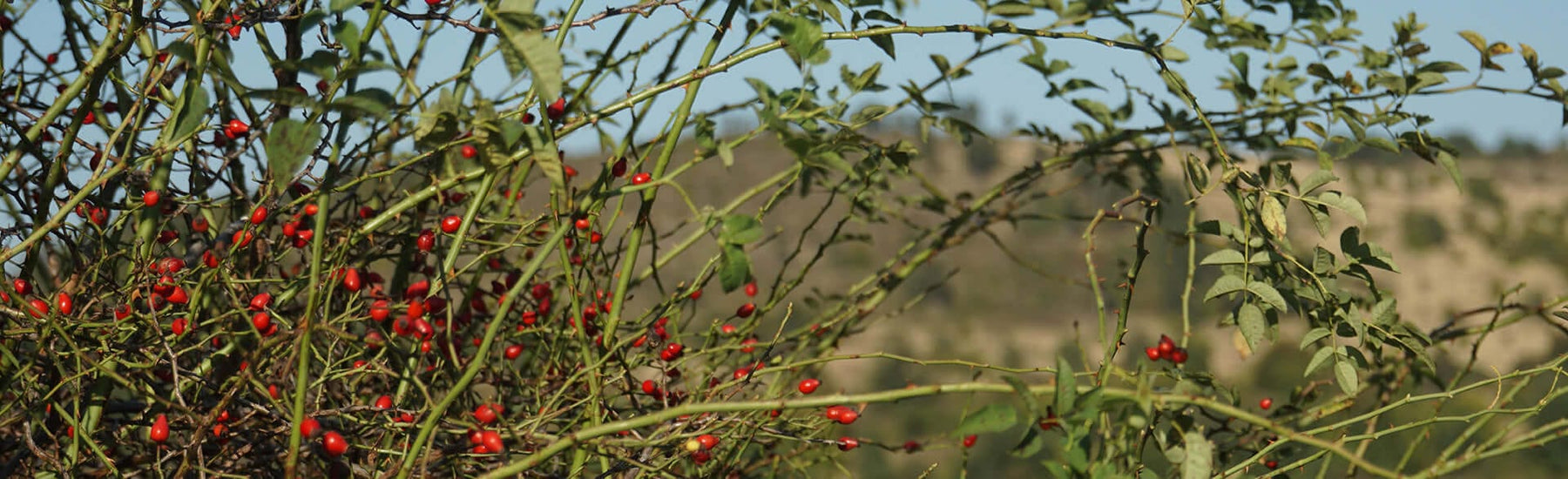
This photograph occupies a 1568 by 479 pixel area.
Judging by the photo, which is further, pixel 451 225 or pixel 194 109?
pixel 451 225

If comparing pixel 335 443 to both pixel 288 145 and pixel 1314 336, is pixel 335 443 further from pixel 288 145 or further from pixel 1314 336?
pixel 1314 336

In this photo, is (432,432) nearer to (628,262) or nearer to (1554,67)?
(628,262)

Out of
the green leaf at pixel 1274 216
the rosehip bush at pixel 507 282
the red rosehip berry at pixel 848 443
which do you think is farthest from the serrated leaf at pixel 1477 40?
the red rosehip berry at pixel 848 443

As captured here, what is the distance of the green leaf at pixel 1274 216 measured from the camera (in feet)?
2.91

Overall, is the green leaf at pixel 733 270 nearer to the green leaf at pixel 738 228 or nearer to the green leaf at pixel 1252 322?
the green leaf at pixel 738 228

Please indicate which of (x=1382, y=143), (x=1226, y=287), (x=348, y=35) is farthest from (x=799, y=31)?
(x=1382, y=143)

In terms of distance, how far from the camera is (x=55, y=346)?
954 millimetres

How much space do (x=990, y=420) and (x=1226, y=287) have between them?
0.33 metres

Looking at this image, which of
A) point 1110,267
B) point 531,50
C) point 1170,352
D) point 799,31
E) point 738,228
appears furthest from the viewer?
point 1110,267

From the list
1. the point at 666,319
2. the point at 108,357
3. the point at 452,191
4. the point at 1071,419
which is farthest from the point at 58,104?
the point at 1071,419

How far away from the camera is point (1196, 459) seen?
73 centimetres

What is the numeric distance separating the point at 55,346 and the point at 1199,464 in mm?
898

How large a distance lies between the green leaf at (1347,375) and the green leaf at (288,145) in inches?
29.7

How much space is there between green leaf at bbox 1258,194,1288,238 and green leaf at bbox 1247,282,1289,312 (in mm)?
→ 41
